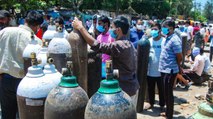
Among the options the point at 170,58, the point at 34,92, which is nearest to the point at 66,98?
the point at 34,92

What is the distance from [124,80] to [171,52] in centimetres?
198

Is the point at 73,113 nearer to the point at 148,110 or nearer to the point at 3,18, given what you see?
the point at 3,18

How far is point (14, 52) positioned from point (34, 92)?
1.39 meters

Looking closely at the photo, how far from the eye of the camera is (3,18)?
508 cm

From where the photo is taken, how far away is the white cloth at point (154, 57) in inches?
241

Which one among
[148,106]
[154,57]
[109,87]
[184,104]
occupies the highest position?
[109,87]

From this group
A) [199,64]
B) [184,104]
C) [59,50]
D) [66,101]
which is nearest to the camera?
[66,101]

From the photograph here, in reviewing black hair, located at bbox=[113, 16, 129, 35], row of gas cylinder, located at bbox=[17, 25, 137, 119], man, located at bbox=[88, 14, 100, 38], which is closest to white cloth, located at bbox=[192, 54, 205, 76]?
man, located at bbox=[88, 14, 100, 38]

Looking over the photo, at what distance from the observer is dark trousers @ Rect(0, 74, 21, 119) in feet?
10.9

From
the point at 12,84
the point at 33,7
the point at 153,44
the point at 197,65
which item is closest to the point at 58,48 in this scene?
the point at 12,84

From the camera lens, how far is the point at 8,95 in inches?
133

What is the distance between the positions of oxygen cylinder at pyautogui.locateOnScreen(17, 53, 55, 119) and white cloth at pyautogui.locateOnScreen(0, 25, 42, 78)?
121 centimetres

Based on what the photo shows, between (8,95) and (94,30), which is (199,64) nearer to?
(94,30)

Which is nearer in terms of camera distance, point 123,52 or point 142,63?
point 123,52
